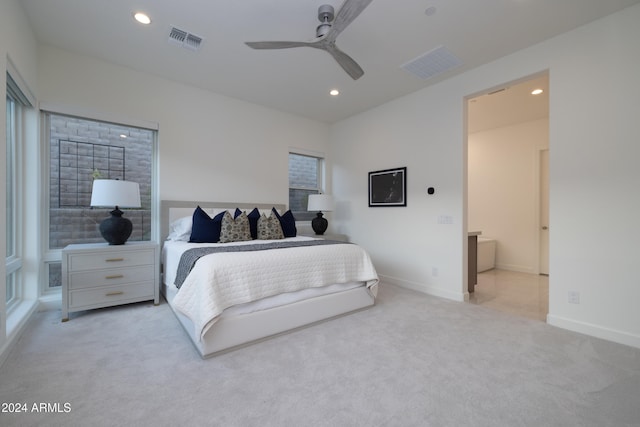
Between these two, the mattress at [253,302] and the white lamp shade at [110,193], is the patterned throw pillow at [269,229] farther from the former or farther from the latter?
the white lamp shade at [110,193]

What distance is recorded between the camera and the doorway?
4.28m

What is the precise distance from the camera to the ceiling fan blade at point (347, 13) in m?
1.78

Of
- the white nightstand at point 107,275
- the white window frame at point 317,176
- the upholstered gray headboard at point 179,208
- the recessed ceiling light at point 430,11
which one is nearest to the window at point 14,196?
the white nightstand at point 107,275

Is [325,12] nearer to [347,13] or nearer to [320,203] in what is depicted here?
[347,13]

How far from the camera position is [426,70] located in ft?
10.8

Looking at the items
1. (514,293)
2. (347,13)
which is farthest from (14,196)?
(514,293)

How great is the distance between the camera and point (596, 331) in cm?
240

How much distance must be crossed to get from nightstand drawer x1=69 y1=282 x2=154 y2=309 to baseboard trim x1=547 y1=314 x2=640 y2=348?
419cm

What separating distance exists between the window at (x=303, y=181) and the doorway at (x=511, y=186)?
9.25 feet

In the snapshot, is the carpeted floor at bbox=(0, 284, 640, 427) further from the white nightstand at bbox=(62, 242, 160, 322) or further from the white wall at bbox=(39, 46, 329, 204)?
the white wall at bbox=(39, 46, 329, 204)

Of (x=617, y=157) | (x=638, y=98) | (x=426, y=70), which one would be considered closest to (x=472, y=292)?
(x=617, y=157)

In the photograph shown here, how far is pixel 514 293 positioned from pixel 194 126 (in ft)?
16.4

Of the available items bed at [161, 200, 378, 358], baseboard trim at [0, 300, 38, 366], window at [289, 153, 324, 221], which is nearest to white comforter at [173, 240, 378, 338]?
bed at [161, 200, 378, 358]

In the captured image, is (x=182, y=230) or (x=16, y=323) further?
(x=182, y=230)
